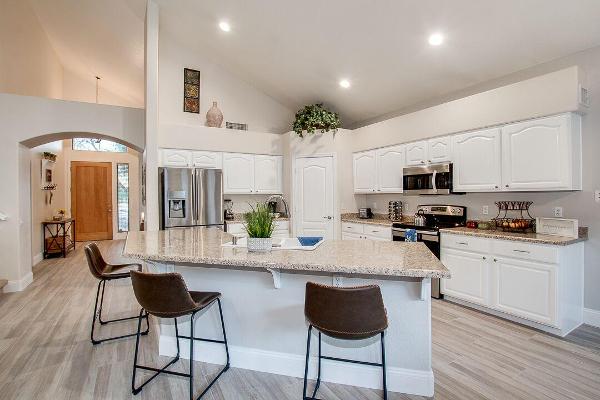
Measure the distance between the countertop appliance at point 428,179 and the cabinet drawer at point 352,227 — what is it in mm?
892

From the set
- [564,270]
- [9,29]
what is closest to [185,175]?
[9,29]

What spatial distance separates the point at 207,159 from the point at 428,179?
332 cm

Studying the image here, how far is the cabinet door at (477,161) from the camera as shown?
355 cm

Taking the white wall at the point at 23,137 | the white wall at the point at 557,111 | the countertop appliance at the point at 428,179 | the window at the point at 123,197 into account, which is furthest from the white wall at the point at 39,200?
the white wall at the point at 557,111

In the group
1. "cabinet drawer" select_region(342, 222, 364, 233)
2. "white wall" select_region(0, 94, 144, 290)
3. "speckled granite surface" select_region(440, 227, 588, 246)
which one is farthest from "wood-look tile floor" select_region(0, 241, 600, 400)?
"cabinet drawer" select_region(342, 222, 364, 233)

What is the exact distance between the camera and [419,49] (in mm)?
3748

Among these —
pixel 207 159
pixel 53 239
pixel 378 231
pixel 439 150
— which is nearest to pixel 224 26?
pixel 207 159

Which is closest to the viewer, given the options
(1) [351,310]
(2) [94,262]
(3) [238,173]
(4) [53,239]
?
(1) [351,310]

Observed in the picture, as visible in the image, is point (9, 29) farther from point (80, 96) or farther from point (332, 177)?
point (332, 177)

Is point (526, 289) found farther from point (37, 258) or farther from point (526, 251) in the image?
point (37, 258)

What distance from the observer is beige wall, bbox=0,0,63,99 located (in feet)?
15.3

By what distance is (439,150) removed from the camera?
13.5 feet

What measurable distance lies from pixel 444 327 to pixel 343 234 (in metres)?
2.36

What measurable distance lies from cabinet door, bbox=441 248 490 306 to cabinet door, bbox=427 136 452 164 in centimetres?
114
